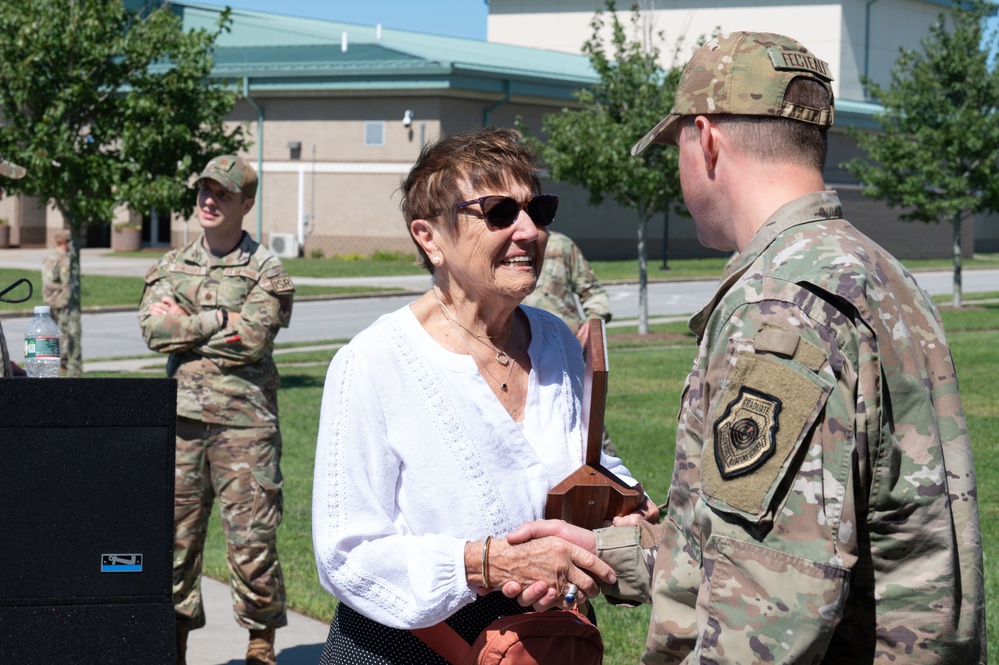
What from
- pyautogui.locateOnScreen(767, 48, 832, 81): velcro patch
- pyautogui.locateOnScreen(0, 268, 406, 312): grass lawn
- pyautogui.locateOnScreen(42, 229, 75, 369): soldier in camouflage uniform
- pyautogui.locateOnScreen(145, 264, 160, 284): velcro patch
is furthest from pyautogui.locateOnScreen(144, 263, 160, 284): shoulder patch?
pyautogui.locateOnScreen(0, 268, 406, 312): grass lawn

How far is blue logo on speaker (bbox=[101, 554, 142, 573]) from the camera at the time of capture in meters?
2.96

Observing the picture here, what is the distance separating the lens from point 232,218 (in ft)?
19.3

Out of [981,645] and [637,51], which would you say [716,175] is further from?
[637,51]

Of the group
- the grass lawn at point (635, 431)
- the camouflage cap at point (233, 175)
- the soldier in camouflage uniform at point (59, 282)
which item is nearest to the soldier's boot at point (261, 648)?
the grass lawn at point (635, 431)

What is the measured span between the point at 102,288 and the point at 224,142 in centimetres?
1464

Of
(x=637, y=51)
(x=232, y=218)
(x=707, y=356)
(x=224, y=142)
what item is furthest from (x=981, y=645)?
(x=637, y=51)

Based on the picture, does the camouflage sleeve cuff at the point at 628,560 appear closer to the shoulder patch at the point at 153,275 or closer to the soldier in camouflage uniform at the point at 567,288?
the shoulder patch at the point at 153,275

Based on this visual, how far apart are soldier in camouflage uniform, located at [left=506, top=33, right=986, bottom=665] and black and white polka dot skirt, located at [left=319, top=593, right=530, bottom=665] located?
33.1 inches

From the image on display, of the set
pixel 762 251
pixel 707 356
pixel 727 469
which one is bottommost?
pixel 727 469

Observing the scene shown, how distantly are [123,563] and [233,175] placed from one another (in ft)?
10.5

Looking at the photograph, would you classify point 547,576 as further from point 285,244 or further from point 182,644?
point 285,244

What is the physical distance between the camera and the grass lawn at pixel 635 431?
667 cm

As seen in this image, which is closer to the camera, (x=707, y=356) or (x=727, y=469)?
(x=727, y=469)

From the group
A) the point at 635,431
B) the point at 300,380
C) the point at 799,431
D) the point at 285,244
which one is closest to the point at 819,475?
the point at 799,431
